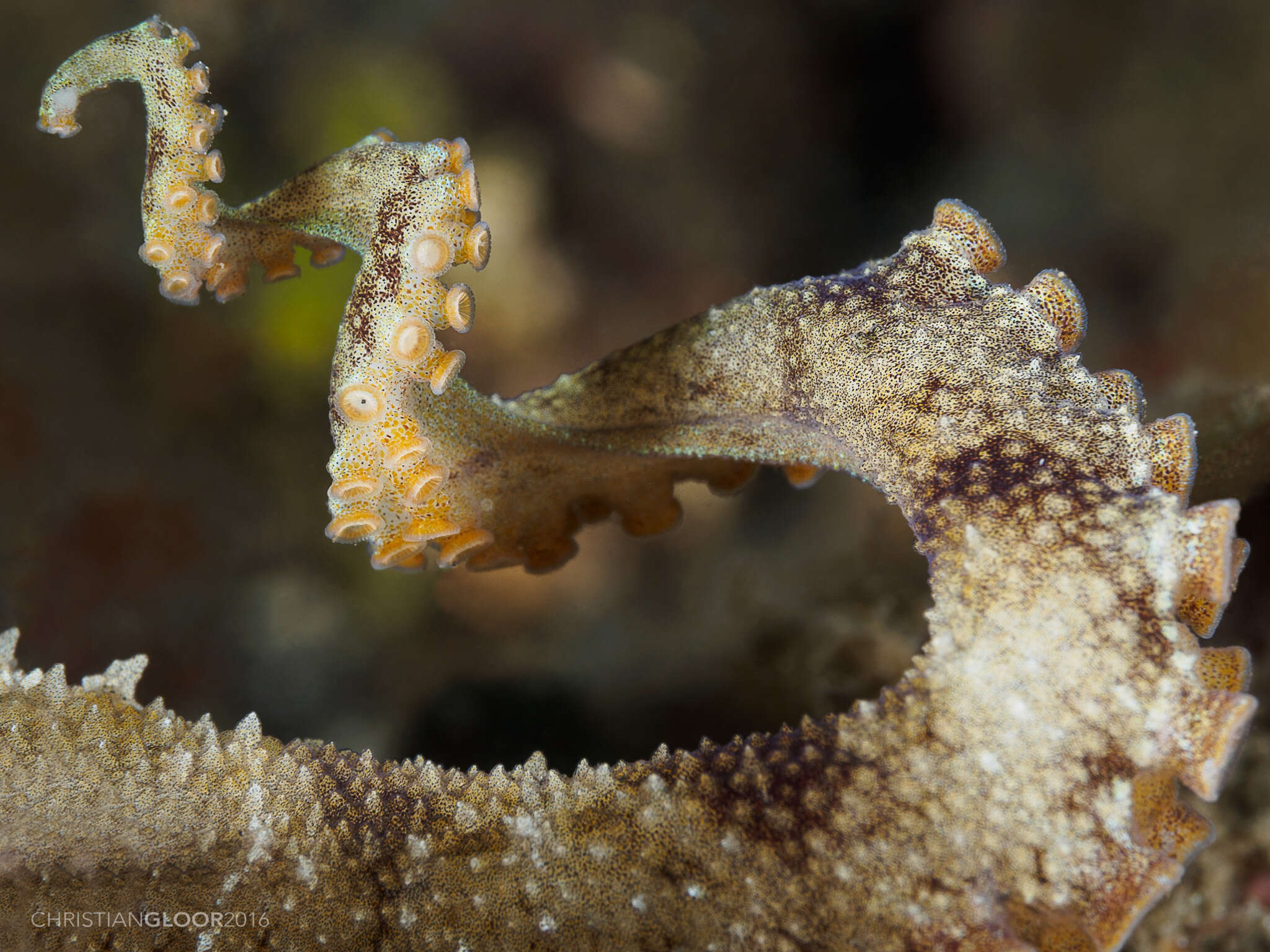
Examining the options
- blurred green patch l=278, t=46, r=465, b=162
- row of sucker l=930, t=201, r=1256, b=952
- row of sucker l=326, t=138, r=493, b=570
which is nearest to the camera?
row of sucker l=930, t=201, r=1256, b=952

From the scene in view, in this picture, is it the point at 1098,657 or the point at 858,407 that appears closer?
the point at 1098,657

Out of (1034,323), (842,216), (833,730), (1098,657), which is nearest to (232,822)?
(833,730)

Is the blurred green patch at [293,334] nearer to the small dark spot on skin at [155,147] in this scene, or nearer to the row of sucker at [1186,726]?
the small dark spot on skin at [155,147]

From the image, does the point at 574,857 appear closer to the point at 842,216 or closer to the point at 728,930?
the point at 728,930

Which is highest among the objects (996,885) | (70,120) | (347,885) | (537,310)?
(537,310)

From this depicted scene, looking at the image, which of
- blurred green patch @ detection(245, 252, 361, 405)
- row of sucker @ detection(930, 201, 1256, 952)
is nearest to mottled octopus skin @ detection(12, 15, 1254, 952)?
row of sucker @ detection(930, 201, 1256, 952)

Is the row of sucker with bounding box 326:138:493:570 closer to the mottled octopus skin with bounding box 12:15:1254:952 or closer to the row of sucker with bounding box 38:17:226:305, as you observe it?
the mottled octopus skin with bounding box 12:15:1254:952

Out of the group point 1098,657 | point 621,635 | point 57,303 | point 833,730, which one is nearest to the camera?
point 1098,657

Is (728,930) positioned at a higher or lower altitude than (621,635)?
lower
